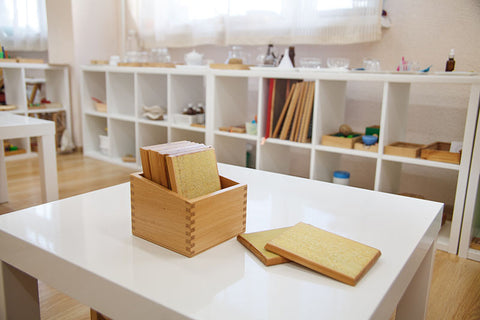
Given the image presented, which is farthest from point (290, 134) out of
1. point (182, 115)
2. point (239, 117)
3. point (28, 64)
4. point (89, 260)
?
point (28, 64)

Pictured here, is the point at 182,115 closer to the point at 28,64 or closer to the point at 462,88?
the point at 28,64

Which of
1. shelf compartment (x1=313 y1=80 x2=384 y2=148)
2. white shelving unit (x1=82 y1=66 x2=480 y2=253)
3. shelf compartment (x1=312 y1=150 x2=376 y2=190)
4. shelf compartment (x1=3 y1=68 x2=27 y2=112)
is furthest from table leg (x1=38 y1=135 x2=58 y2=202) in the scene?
shelf compartment (x1=3 y1=68 x2=27 y2=112)

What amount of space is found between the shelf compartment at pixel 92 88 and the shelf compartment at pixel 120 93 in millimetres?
317

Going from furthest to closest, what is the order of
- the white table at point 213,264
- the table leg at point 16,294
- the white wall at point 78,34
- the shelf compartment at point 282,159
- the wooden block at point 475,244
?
the white wall at point 78,34
the shelf compartment at point 282,159
the wooden block at point 475,244
the table leg at point 16,294
the white table at point 213,264

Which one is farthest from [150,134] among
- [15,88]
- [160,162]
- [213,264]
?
[213,264]

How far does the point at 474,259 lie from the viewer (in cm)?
187

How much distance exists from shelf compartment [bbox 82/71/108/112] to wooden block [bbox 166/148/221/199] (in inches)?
123

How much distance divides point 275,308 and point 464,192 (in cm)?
162

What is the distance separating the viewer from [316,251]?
0.71 meters

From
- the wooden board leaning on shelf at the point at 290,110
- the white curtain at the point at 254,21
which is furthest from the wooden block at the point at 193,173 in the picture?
the white curtain at the point at 254,21

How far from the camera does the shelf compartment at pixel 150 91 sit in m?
3.21

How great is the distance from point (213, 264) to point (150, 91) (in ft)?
9.14

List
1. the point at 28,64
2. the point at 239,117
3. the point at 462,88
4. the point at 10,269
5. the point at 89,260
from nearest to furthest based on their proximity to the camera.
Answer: the point at 89,260 < the point at 10,269 < the point at 462,88 < the point at 239,117 < the point at 28,64

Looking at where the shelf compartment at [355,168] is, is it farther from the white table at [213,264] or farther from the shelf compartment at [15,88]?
the shelf compartment at [15,88]
